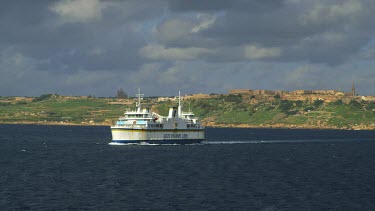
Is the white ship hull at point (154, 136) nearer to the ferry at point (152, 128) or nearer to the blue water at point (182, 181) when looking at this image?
the ferry at point (152, 128)

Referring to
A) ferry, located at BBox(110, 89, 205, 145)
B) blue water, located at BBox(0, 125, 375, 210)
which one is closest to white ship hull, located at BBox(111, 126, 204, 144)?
ferry, located at BBox(110, 89, 205, 145)

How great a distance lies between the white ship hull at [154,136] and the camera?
489 feet

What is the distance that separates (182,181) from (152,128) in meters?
61.6

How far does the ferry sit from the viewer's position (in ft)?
490

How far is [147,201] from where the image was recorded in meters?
71.4

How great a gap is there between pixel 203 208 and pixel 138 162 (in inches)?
1979

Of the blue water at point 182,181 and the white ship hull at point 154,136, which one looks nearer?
the blue water at point 182,181

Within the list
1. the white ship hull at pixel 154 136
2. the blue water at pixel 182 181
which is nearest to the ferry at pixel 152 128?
the white ship hull at pixel 154 136

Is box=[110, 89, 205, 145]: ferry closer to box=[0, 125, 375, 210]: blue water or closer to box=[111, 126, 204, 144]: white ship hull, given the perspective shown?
box=[111, 126, 204, 144]: white ship hull

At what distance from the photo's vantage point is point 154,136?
152375mm

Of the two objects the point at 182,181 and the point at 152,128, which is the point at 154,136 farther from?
the point at 182,181

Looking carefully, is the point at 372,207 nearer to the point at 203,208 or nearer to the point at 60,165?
the point at 203,208

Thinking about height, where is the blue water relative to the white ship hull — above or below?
below

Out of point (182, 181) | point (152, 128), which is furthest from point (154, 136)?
point (182, 181)
